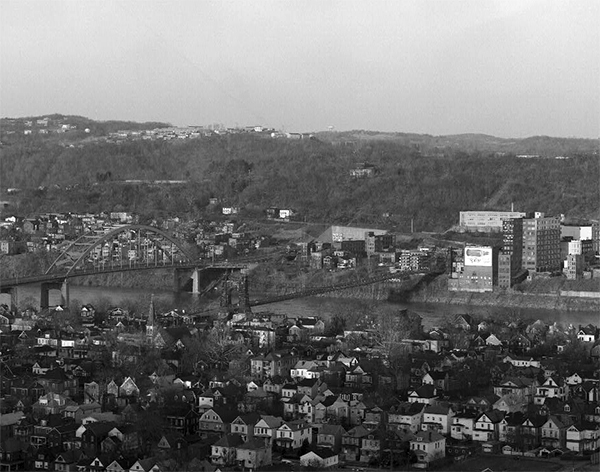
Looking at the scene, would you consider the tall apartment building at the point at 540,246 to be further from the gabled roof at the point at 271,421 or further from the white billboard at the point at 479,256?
the gabled roof at the point at 271,421

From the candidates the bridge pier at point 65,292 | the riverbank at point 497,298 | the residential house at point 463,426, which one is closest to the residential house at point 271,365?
the residential house at point 463,426

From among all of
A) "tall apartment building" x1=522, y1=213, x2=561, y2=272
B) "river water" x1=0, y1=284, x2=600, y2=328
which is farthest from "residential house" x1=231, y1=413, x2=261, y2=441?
"tall apartment building" x1=522, y1=213, x2=561, y2=272

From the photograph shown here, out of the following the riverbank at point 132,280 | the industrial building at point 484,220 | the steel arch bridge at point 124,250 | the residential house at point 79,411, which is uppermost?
the residential house at point 79,411

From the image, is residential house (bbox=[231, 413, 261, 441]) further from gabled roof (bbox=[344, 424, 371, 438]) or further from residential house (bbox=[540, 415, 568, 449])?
residential house (bbox=[540, 415, 568, 449])

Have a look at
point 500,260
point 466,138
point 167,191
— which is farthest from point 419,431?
point 466,138

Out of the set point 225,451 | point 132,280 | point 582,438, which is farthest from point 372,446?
point 132,280

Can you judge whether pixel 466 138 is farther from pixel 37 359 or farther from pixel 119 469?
pixel 119 469

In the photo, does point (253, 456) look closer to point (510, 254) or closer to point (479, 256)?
point (479, 256)

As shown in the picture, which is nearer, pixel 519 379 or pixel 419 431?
pixel 419 431
